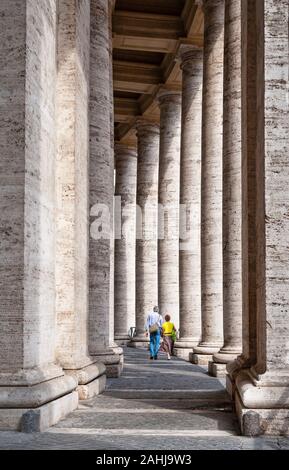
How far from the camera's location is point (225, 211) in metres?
39.5

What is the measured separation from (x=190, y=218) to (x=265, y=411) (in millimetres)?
36427

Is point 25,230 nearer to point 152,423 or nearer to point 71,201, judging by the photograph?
point 71,201

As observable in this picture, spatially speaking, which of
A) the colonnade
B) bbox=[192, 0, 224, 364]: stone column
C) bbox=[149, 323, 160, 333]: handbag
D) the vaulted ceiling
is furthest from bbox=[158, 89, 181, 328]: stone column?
the colonnade

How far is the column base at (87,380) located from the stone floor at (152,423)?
41 centimetres

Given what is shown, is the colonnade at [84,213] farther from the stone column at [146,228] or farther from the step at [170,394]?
the stone column at [146,228]

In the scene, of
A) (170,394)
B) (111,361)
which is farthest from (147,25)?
(170,394)

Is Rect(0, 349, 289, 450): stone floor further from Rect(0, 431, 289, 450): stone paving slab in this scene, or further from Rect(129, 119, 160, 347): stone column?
Rect(129, 119, 160, 347): stone column

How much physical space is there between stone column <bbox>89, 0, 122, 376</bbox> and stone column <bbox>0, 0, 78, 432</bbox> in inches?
443

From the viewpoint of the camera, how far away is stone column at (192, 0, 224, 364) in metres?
46.2

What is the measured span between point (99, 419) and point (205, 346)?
23.2 m

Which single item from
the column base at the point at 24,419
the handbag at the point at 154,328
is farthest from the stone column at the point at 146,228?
the column base at the point at 24,419

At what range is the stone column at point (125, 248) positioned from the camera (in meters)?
81.6

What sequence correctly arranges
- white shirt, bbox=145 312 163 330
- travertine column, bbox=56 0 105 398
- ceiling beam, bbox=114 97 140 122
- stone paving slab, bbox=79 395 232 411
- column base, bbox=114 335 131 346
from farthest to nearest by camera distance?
ceiling beam, bbox=114 97 140 122, column base, bbox=114 335 131 346, white shirt, bbox=145 312 163 330, stone paving slab, bbox=79 395 232 411, travertine column, bbox=56 0 105 398

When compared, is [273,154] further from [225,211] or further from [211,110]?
[211,110]
